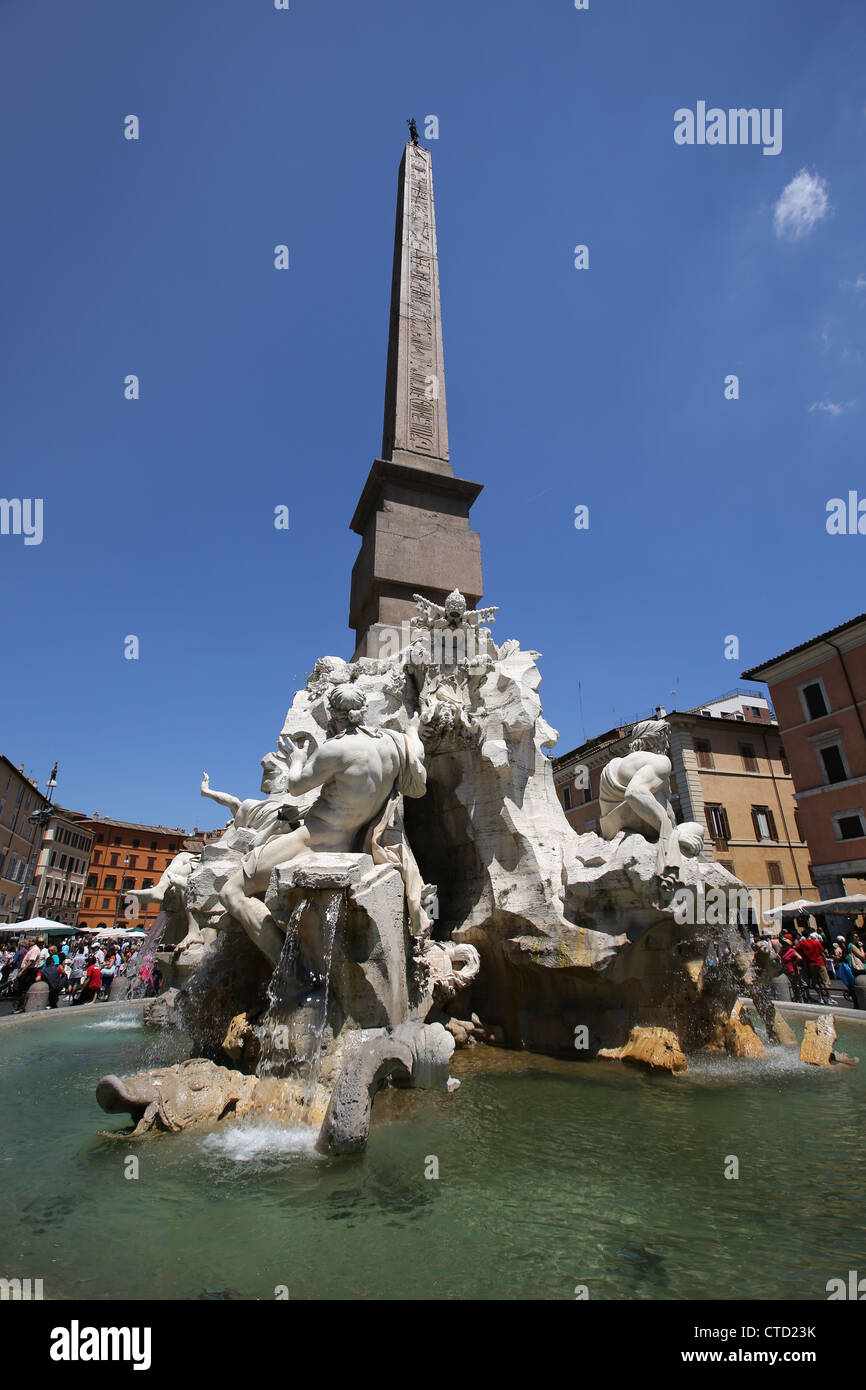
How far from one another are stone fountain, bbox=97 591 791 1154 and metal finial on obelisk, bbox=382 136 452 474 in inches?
175

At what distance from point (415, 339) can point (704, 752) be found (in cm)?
1952

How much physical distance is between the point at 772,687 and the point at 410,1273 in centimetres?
2523

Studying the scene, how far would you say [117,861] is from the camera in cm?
5253

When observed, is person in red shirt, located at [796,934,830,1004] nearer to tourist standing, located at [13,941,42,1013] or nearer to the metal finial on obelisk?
the metal finial on obelisk

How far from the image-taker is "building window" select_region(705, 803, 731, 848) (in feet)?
81.2

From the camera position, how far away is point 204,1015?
577 cm

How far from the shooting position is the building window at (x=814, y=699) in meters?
22.2

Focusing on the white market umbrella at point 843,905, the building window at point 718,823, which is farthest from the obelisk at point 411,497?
the building window at point 718,823

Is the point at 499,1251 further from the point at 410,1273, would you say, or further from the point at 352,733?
the point at 352,733

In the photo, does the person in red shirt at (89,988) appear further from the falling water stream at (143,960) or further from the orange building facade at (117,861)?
the orange building facade at (117,861)

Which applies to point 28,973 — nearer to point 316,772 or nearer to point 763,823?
point 316,772

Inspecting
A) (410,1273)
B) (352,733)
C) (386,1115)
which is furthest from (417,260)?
(410,1273)

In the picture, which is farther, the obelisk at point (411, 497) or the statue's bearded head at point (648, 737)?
the obelisk at point (411, 497)
